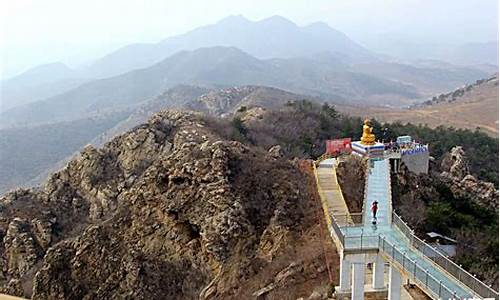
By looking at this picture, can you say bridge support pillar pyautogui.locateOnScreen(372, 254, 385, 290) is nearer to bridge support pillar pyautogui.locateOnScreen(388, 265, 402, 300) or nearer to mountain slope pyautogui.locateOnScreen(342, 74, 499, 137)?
bridge support pillar pyautogui.locateOnScreen(388, 265, 402, 300)

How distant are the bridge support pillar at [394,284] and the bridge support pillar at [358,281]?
66 cm

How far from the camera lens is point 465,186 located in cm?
2636

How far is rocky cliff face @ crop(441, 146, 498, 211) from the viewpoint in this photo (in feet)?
82.4

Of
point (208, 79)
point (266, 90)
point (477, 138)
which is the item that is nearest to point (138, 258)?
point (477, 138)

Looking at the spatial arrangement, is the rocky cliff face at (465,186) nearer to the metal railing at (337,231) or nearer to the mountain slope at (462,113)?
the metal railing at (337,231)

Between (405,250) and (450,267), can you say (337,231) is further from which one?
(450,267)

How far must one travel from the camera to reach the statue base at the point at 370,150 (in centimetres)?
2205

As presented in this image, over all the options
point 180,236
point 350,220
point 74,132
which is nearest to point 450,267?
point 350,220

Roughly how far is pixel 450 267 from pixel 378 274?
2.47 metres

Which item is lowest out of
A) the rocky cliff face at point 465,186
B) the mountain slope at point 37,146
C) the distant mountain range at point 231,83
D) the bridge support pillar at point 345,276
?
the distant mountain range at point 231,83

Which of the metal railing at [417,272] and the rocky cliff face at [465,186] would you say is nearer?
the metal railing at [417,272]

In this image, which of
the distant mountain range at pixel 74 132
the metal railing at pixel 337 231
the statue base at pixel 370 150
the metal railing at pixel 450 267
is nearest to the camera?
the metal railing at pixel 450 267

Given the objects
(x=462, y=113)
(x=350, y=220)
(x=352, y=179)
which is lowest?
(x=462, y=113)

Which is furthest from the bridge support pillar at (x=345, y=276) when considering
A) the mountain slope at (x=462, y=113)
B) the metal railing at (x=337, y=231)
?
the mountain slope at (x=462, y=113)
